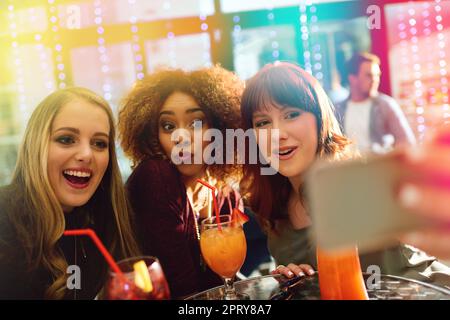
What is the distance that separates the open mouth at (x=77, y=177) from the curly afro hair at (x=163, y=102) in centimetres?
34

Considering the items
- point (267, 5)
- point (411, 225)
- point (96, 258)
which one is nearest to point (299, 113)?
point (96, 258)

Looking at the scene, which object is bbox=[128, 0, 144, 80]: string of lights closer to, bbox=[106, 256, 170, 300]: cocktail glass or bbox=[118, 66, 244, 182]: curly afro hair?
bbox=[118, 66, 244, 182]: curly afro hair

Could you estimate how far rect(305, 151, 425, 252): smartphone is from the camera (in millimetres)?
476

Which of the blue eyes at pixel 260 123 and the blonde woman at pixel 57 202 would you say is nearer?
the blonde woman at pixel 57 202

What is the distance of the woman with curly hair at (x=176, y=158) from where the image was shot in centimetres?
142

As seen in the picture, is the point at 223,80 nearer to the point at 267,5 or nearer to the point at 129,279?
the point at 129,279

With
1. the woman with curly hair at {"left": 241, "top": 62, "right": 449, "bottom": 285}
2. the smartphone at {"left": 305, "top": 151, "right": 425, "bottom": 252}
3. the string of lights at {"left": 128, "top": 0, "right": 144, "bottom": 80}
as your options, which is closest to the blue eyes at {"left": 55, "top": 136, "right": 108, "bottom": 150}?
the woman with curly hair at {"left": 241, "top": 62, "right": 449, "bottom": 285}

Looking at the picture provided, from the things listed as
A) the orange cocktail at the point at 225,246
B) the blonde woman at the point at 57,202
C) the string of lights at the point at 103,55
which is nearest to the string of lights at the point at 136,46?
the string of lights at the point at 103,55

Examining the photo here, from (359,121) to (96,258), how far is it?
284 centimetres

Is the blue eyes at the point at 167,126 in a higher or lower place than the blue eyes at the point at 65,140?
higher

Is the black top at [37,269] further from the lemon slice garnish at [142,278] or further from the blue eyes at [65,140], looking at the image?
the lemon slice garnish at [142,278]

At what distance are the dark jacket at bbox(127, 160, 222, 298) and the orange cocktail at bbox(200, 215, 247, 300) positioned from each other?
0.23 m

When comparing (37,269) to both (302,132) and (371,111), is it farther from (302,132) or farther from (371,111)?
(371,111)

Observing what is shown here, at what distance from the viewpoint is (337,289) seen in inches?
39.1
